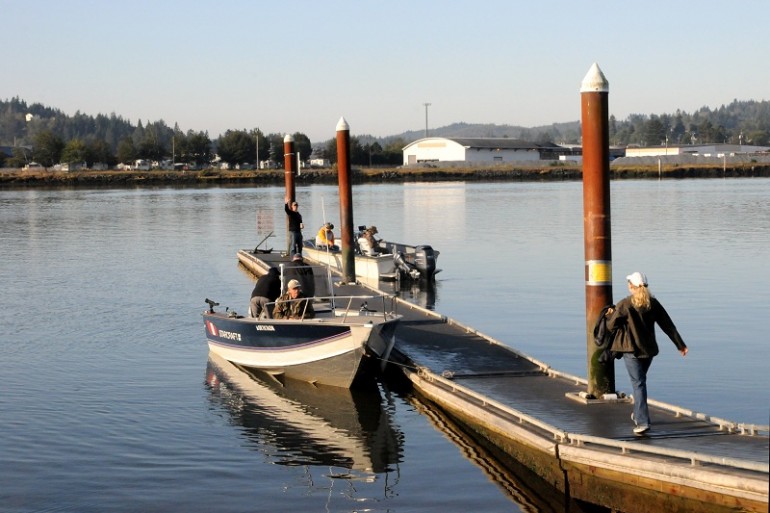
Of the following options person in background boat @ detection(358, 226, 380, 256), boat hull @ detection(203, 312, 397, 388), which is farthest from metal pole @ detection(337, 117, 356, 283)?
boat hull @ detection(203, 312, 397, 388)

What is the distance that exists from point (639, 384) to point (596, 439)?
34.5 inches

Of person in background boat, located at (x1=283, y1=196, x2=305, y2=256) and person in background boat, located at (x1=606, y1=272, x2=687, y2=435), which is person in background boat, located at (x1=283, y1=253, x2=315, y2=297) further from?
person in background boat, located at (x1=283, y1=196, x2=305, y2=256)

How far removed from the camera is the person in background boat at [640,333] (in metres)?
13.2

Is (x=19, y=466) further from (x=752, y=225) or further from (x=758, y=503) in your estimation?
(x=752, y=225)

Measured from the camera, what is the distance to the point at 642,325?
13266 millimetres

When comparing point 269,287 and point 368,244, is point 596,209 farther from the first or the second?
point 368,244

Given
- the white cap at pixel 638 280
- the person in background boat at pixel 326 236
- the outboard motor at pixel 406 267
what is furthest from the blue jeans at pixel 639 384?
the outboard motor at pixel 406 267

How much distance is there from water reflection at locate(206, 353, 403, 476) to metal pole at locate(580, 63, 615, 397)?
3.27m

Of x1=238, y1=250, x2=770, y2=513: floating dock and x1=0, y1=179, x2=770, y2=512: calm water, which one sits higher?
x1=238, y1=250, x2=770, y2=513: floating dock

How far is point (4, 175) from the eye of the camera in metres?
163

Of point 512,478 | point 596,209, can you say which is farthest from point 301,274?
point 512,478

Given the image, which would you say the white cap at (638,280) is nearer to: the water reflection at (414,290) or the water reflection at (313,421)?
the water reflection at (313,421)

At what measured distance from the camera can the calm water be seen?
1474 centimetres

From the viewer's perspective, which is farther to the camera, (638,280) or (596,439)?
(638,280)
